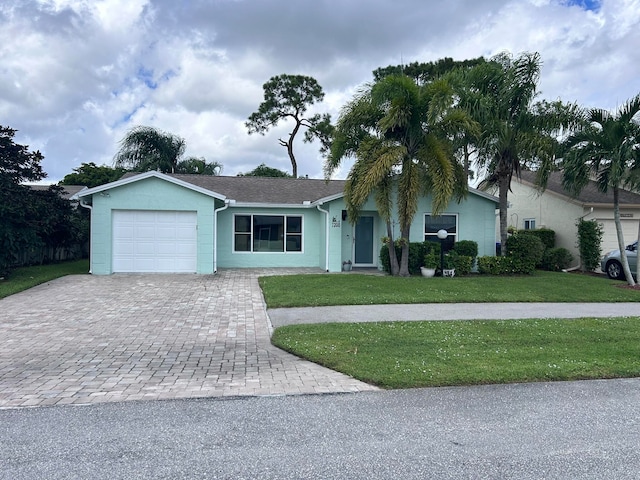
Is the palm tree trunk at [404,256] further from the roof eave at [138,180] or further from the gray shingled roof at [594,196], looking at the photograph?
the gray shingled roof at [594,196]

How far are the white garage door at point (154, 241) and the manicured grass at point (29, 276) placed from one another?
1.95m

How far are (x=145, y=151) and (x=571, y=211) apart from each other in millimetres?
24346

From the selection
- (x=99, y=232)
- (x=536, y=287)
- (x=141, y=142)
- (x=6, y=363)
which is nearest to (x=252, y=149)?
(x=141, y=142)

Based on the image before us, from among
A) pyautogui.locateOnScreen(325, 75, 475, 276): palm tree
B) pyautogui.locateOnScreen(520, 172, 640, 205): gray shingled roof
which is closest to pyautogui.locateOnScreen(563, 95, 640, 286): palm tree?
pyautogui.locateOnScreen(325, 75, 475, 276): palm tree

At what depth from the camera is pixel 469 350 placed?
6195 mm

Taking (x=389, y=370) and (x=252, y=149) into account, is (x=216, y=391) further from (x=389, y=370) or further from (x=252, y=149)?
(x=252, y=149)

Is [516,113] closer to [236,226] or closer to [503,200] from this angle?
[503,200]

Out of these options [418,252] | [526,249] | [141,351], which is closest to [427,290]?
[418,252]

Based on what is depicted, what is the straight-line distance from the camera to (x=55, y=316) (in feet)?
27.6

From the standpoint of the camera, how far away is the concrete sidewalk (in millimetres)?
8445

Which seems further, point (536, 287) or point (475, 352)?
point (536, 287)

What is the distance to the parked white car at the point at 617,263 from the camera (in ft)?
49.9

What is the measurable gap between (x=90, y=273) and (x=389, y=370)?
1266cm

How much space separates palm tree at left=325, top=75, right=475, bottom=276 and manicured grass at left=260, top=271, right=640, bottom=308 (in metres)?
2.37
